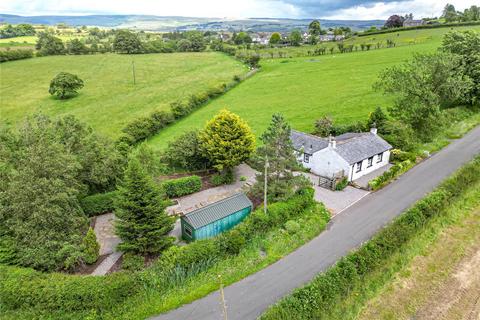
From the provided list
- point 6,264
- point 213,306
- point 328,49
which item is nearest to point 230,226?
point 213,306

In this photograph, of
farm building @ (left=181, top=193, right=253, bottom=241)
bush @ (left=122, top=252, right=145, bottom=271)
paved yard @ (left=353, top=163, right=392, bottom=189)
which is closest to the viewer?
bush @ (left=122, top=252, right=145, bottom=271)

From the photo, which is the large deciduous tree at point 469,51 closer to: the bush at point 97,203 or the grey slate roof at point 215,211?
the grey slate roof at point 215,211

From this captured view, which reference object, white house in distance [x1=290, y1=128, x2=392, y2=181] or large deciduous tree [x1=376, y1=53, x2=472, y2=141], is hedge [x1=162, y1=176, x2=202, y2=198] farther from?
large deciduous tree [x1=376, y1=53, x2=472, y2=141]

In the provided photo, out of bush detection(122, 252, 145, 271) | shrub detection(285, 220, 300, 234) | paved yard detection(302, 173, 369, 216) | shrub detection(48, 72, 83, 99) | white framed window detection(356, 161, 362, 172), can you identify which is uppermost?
shrub detection(48, 72, 83, 99)

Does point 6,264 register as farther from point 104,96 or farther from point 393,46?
point 393,46

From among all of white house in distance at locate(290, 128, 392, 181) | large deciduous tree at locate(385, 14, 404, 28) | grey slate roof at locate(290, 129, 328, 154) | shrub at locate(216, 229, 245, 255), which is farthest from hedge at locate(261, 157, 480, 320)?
large deciduous tree at locate(385, 14, 404, 28)

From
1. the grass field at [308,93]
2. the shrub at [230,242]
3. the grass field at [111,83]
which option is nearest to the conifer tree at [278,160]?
the shrub at [230,242]

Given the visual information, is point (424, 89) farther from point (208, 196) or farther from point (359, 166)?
point (208, 196)
